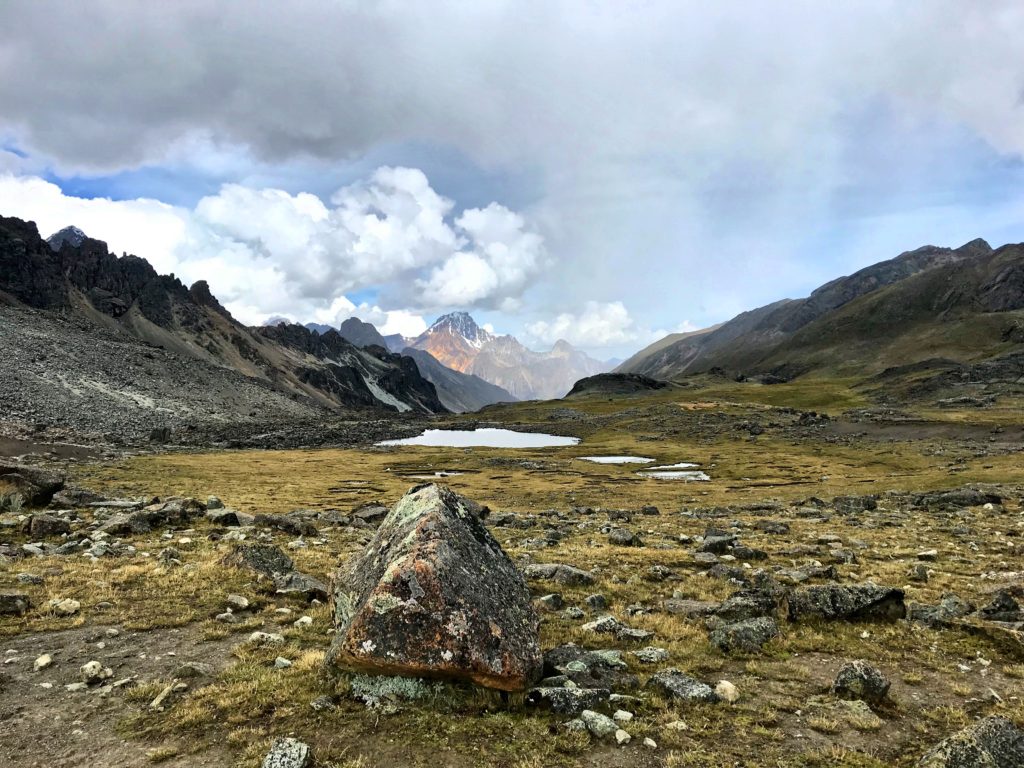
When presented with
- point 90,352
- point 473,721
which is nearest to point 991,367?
point 473,721

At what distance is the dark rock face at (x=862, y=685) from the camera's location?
430 inches

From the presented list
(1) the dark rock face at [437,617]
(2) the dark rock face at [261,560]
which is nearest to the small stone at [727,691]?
(1) the dark rock face at [437,617]

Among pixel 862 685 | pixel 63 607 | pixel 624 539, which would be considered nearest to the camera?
pixel 862 685

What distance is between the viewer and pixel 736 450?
4328 inches

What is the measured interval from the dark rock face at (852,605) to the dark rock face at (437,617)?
899 centimetres

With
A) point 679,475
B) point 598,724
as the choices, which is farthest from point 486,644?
point 679,475

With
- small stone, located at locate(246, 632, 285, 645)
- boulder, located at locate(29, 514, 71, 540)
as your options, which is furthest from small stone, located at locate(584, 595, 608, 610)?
boulder, located at locate(29, 514, 71, 540)

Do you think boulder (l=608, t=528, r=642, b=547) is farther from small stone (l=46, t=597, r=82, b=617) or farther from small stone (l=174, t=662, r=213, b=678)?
small stone (l=46, t=597, r=82, b=617)

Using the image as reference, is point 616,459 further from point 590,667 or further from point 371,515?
point 590,667

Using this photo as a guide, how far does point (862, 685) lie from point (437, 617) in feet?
28.6

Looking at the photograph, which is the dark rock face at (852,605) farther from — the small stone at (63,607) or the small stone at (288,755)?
the small stone at (63,607)

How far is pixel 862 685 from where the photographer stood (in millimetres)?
10984

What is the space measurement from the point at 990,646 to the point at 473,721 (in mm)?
13580

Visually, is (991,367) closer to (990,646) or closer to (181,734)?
(990,646)
